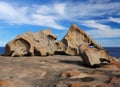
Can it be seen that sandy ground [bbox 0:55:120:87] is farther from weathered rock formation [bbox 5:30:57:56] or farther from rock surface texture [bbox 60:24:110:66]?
rock surface texture [bbox 60:24:110:66]

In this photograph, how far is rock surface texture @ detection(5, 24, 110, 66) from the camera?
29.9 meters

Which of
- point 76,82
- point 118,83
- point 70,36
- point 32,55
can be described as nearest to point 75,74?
point 76,82

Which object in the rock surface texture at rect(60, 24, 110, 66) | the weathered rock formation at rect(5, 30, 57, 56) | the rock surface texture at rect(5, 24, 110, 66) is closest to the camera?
the weathered rock formation at rect(5, 30, 57, 56)

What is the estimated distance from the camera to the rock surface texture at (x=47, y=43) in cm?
2991

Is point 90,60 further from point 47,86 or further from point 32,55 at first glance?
point 32,55

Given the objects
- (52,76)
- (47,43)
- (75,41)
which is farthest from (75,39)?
(52,76)

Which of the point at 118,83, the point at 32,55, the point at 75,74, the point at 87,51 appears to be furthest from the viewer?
the point at 32,55

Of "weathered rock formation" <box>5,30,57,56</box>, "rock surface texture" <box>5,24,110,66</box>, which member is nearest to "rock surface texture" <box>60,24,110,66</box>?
"rock surface texture" <box>5,24,110,66</box>

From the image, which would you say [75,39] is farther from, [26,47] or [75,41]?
[26,47]

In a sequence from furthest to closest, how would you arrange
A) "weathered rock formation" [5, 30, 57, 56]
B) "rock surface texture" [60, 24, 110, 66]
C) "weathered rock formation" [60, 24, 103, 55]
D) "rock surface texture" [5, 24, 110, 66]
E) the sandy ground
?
1. "weathered rock formation" [60, 24, 103, 55]
2. "rock surface texture" [60, 24, 110, 66]
3. "rock surface texture" [5, 24, 110, 66]
4. "weathered rock formation" [5, 30, 57, 56]
5. the sandy ground

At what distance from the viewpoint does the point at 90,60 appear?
22.8 meters

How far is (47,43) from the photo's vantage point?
108 ft

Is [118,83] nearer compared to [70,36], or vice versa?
[118,83]

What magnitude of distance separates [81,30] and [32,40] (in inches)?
266
